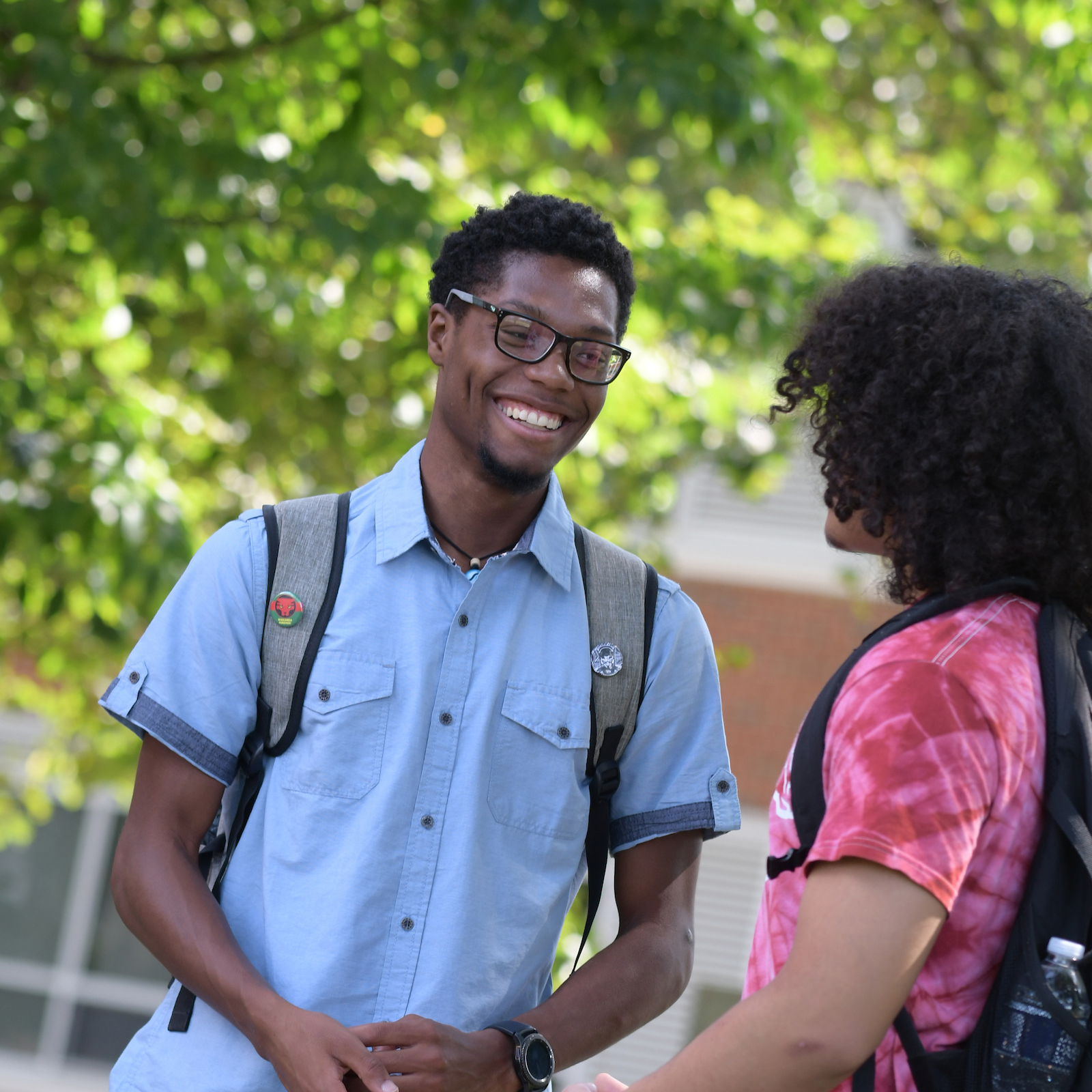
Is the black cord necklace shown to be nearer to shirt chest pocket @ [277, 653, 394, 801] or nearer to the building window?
shirt chest pocket @ [277, 653, 394, 801]

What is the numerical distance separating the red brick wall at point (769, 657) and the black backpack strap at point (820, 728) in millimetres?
8326

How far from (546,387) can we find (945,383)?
34.2 inches

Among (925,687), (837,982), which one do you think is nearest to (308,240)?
(925,687)

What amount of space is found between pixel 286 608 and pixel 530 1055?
0.79 meters

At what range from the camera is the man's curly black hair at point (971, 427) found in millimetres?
1621

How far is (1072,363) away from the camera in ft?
5.32

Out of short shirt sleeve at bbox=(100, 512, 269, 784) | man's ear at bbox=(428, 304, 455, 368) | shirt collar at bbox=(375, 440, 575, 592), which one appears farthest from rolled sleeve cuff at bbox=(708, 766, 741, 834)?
man's ear at bbox=(428, 304, 455, 368)

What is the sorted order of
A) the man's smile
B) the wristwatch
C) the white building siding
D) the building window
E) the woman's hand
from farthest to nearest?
the building window → the white building siding → the man's smile → the wristwatch → the woman's hand

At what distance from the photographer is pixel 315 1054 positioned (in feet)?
6.44

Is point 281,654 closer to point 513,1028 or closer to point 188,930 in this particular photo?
point 188,930

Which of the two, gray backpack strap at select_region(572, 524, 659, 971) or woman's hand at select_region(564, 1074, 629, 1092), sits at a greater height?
gray backpack strap at select_region(572, 524, 659, 971)

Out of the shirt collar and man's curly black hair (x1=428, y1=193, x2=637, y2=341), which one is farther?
man's curly black hair (x1=428, y1=193, x2=637, y2=341)

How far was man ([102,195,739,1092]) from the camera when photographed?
209 cm

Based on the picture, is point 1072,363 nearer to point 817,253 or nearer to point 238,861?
point 238,861
